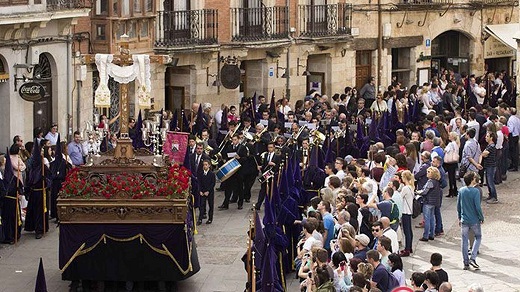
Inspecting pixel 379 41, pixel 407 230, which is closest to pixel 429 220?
pixel 407 230

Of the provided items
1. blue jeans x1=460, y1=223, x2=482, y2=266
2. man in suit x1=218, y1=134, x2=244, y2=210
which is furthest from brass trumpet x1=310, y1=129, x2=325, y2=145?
blue jeans x1=460, y1=223, x2=482, y2=266

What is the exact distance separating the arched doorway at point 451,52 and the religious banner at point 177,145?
23.2 metres

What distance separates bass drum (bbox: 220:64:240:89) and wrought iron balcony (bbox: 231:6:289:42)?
2.99 feet

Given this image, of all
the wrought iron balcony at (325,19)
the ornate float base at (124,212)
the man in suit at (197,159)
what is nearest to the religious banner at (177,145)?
the man in suit at (197,159)

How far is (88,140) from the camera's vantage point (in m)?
30.0

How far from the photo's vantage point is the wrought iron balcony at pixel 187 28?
38.3 metres

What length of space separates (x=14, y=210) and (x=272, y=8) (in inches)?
645

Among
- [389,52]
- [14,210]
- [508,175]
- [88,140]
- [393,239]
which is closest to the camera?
→ [393,239]

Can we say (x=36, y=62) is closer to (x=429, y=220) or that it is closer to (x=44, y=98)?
(x=44, y=98)

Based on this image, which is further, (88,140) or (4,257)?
(88,140)

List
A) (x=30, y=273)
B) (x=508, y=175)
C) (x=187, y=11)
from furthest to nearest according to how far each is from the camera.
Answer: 1. (x=187, y=11)
2. (x=508, y=175)
3. (x=30, y=273)

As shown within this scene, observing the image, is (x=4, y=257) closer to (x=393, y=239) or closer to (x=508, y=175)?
(x=393, y=239)

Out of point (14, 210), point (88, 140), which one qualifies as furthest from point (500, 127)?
point (14, 210)

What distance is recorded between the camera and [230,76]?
1592 inches
